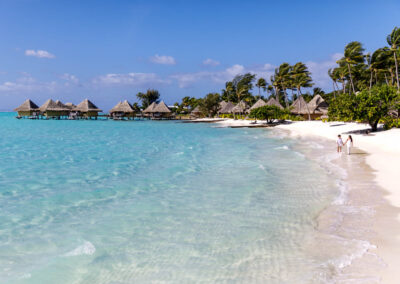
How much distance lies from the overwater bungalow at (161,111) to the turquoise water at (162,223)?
59541 millimetres

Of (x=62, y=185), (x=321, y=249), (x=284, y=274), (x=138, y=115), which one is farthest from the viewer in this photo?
(x=138, y=115)

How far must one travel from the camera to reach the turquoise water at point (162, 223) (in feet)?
15.0

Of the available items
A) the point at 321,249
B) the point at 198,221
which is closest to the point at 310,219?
the point at 321,249

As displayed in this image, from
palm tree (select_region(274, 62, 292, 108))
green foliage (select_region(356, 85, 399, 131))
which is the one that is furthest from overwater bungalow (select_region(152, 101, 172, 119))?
green foliage (select_region(356, 85, 399, 131))

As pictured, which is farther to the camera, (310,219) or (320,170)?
(320,170)

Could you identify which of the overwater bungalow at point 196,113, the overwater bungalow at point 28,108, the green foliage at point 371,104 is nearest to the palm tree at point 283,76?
the overwater bungalow at point 196,113

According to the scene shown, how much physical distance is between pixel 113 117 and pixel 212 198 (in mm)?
74318

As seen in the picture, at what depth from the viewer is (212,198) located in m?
8.51

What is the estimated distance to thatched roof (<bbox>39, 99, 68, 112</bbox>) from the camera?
7125 centimetres

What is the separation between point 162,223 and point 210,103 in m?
62.5

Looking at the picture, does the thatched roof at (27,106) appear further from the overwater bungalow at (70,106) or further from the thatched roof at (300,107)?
the thatched roof at (300,107)

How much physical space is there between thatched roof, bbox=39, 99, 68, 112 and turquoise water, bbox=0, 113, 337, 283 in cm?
6495

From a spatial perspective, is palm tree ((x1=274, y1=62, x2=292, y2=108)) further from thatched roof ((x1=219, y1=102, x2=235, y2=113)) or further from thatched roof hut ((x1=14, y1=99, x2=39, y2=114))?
thatched roof hut ((x1=14, y1=99, x2=39, y2=114))

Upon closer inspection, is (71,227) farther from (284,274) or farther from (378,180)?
(378,180)
